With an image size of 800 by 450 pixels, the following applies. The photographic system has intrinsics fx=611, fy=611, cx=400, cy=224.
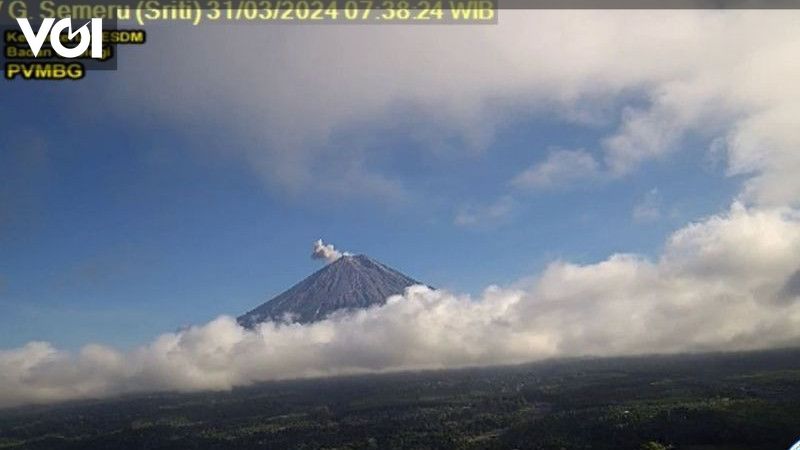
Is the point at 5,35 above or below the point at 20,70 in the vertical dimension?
above

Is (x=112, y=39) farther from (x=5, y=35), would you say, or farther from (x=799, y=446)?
(x=799, y=446)

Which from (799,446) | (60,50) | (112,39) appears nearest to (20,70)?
(60,50)

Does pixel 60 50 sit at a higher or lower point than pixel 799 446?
higher

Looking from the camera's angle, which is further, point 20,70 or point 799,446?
point 799,446

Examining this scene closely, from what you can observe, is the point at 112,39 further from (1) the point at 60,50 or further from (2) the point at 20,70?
(2) the point at 20,70

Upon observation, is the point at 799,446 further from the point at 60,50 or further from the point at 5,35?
the point at 5,35

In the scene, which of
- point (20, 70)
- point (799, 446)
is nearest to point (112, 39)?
point (20, 70)

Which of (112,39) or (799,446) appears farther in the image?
(799,446)

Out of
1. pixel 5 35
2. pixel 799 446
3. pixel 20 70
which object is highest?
pixel 5 35
